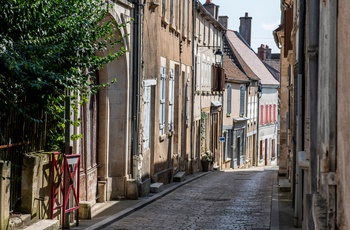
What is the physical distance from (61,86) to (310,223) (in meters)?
4.21

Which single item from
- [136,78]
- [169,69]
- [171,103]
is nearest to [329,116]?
[136,78]

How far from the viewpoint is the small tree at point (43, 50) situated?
9.99m

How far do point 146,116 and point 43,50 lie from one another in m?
10.2

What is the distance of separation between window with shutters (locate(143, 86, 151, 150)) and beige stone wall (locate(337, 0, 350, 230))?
41.6 feet

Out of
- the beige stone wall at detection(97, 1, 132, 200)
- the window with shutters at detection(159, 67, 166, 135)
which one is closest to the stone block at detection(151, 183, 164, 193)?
the beige stone wall at detection(97, 1, 132, 200)

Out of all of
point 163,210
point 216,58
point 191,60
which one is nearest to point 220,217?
point 163,210

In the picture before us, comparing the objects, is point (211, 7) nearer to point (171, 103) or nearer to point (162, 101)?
point (171, 103)

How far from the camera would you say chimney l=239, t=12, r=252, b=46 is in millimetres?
63300

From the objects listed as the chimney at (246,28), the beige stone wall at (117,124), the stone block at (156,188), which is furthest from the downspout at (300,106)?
the chimney at (246,28)

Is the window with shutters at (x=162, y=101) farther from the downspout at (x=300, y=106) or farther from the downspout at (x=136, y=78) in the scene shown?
the downspout at (x=300, y=106)

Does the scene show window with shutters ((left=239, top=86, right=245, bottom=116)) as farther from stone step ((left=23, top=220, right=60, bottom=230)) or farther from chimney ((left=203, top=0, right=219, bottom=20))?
stone step ((left=23, top=220, right=60, bottom=230))

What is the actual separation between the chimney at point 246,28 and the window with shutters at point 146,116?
4275 centimetres

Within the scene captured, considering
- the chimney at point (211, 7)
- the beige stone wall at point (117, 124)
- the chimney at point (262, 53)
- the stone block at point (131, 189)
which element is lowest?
the stone block at point (131, 189)

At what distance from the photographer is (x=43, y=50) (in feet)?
34.6
